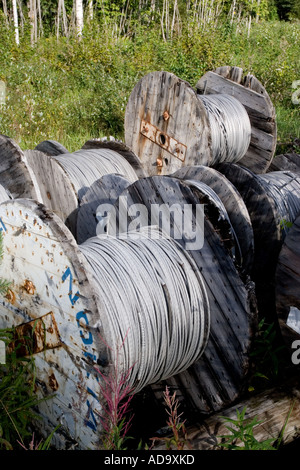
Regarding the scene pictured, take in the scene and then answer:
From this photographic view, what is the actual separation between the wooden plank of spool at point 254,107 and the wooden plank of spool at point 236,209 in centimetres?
284

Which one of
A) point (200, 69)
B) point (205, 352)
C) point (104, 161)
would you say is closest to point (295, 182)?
point (104, 161)

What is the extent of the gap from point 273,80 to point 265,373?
9106 millimetres

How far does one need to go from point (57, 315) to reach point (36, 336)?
275mm

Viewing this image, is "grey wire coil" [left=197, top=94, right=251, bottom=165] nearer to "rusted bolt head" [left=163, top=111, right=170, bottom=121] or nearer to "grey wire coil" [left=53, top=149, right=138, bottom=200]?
"rusted bolt head" [left=163, top=111, right=170, bottom=121]

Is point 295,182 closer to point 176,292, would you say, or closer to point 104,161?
point 104,161

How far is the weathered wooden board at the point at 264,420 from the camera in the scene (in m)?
2.38

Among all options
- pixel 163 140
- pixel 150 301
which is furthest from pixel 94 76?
pixel 150 301

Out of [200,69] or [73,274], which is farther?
[200,69]

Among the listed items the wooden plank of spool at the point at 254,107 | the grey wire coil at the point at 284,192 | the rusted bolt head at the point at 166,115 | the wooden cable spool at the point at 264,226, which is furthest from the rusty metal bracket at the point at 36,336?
the wooden plank of spool at the point at 254,107

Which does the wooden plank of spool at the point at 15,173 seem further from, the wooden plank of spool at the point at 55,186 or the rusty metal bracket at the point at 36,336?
the rusty metal bracket at the point at 36,336

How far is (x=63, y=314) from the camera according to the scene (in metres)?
2.30

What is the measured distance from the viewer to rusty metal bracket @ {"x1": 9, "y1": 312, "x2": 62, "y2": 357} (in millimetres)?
2418

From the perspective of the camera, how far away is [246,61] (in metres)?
13.1

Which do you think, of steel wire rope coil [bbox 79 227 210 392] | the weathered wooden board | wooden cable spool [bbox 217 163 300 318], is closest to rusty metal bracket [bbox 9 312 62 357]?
steel wire rope coil [bbox 79 227 210 392]
